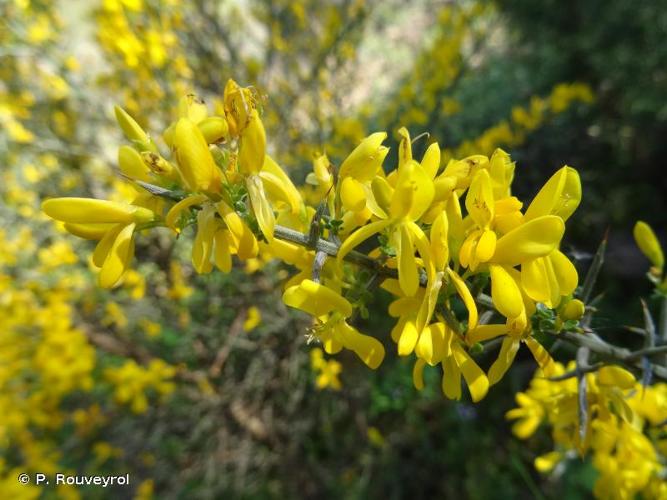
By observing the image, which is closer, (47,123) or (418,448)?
→ (418,448)

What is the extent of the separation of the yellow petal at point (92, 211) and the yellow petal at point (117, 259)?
0.06 feet

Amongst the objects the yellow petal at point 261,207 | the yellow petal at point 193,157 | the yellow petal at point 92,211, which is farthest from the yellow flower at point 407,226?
the yellow petal at point 92,211

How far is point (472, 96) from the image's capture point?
216 inches

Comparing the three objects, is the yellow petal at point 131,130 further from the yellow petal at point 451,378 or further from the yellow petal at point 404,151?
the yellow petal at point 451,378

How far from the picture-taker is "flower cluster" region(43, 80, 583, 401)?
662mm

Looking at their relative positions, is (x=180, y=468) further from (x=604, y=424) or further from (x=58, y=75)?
(x=604, y=424)

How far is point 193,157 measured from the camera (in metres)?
0.64

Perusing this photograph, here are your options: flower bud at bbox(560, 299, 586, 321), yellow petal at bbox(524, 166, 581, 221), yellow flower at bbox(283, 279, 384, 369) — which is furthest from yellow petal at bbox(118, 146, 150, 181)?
flower bud at bbox(560, 299, 586, 321)

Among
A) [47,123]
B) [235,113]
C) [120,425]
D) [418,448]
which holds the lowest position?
[418,448]

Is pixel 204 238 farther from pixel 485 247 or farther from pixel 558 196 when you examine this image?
pixel 558 196

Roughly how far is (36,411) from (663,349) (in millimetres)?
3299

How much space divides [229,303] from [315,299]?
236 cm

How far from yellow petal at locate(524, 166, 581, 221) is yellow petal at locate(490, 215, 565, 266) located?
51 mm

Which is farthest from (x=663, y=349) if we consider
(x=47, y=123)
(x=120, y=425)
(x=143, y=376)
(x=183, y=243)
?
(x=47, y=123)
